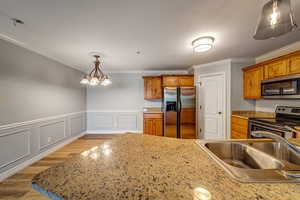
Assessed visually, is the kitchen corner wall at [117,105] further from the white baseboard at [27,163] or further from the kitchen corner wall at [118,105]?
the white baseboard at [27,163]

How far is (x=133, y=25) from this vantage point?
5.49ft

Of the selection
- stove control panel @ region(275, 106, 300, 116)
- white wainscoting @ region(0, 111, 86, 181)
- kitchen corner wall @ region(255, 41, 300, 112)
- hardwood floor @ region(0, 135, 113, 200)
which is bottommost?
hardwood floor @ region(0, 135, 113, 200)

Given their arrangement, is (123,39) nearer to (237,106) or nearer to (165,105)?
(165,105)

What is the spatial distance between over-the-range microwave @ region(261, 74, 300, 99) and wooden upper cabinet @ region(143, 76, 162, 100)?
253 cm

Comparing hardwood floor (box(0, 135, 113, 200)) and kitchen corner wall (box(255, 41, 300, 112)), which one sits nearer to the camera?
hardwood floor (box(0, 135, 113, 200))

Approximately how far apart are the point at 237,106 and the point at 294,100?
0.98 metres

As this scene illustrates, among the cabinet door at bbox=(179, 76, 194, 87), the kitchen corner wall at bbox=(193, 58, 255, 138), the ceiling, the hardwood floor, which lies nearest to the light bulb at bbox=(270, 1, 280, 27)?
the ceiling

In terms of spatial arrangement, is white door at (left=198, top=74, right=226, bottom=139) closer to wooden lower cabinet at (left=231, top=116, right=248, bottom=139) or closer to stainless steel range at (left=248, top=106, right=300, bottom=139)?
wooden lower cabinet at (left=231, top=116, right=248, bottom=139)

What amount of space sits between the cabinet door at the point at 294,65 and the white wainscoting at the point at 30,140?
15.4 ft

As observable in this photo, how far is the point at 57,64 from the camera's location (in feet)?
10.3

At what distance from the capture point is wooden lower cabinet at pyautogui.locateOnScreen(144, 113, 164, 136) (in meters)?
3.70

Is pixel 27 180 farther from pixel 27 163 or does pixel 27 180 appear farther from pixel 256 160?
pixel 256 160

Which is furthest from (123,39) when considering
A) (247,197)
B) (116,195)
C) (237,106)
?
(237,106)

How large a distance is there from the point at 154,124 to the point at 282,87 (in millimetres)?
2849
